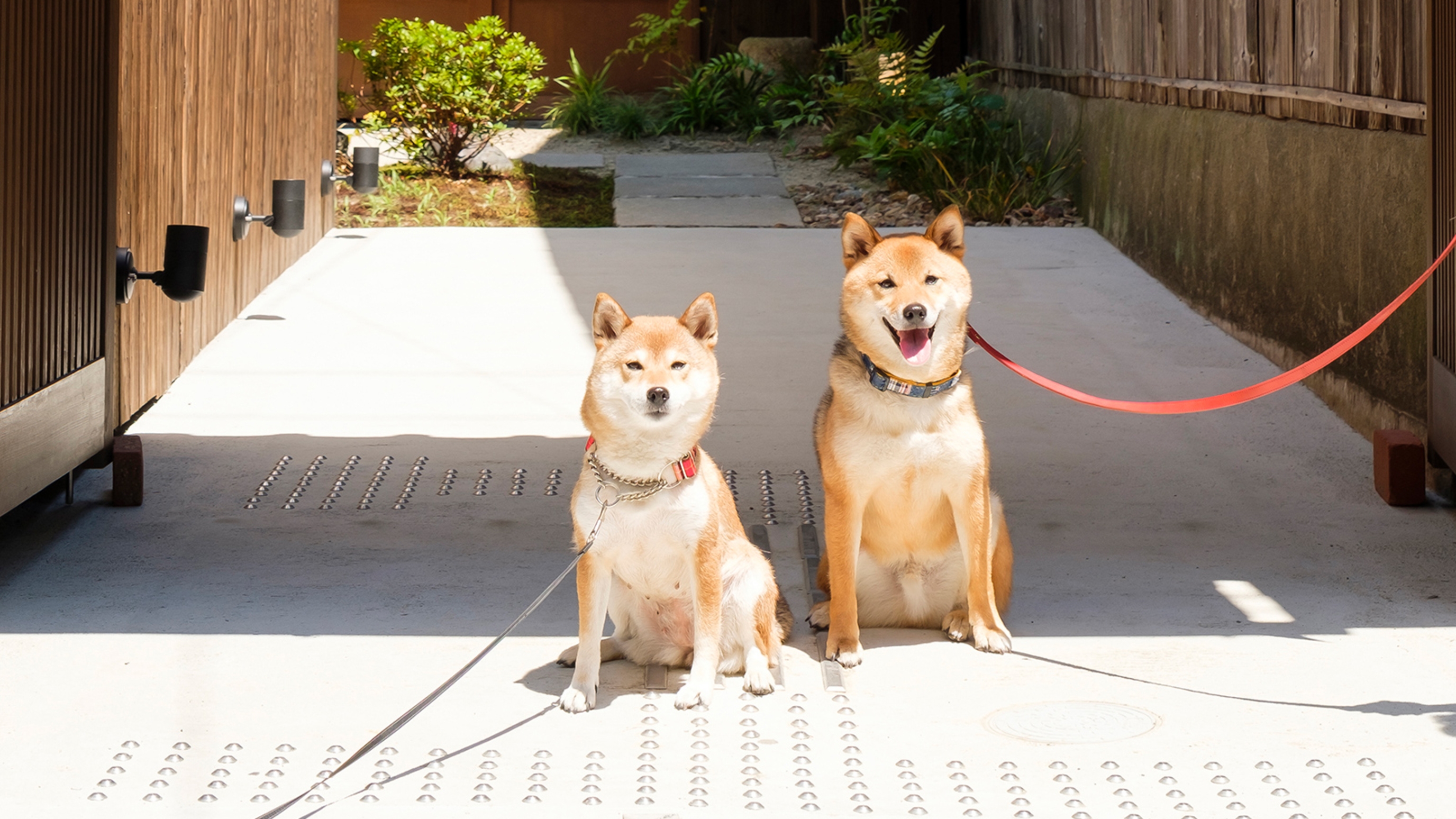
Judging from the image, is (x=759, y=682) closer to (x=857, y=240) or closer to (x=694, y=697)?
(x=694, y=697)

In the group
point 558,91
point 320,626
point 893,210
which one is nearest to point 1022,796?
point 320,626

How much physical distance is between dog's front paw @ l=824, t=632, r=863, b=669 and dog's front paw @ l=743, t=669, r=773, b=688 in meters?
0.28

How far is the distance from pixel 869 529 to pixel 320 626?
5.22ft

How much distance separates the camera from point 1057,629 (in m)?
4.09

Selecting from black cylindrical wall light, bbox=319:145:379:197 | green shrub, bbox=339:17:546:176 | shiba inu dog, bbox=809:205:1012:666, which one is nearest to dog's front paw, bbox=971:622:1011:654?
shiba inu dog, bbox=809:205:1012:666

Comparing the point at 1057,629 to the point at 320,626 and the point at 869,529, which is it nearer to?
the point at 869,529

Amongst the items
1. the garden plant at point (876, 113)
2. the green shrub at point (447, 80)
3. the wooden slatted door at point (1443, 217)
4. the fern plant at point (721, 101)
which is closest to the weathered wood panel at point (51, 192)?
the wooden slatted door at point (1443, 217)

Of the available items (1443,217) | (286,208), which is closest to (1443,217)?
(1443,217)

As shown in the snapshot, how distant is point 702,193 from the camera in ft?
44.8

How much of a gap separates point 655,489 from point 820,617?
3.06ft

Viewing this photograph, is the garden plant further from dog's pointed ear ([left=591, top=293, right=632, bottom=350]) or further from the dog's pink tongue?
dog's pointed ear ([left=591, top=293, right=632, bottom=350])

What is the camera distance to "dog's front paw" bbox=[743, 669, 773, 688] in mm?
3535

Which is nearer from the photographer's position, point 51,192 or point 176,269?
point 51,192

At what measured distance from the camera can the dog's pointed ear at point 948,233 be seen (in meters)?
3.78
